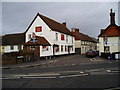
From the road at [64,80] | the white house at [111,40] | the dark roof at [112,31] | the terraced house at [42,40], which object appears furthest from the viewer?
the dark roof at [112,31]

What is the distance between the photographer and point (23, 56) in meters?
22.6

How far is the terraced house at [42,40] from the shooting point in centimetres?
2708

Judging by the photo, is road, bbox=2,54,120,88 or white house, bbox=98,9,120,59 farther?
white house, bbox=98,9,120,59

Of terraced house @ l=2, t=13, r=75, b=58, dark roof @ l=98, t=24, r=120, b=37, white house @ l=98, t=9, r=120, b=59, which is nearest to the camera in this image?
terraced house @ l=2, t=13, r=75, b=58

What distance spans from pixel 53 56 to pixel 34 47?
20.9 ft

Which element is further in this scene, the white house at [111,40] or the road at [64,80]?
the white house at [111,40]

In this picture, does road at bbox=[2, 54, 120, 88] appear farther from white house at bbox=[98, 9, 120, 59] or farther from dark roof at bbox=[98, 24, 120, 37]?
dark roof at bbox=[98, 24, 120, 37]

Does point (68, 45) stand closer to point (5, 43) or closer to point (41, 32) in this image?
point (41, 32)

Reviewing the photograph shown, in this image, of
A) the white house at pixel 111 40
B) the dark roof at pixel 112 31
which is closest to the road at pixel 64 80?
the white house at pixel 111 40

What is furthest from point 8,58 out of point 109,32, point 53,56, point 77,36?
point 77,36

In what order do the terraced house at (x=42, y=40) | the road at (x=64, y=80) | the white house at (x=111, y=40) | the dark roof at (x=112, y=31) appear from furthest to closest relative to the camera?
the dark roof at (x=112, y=31)
the white house at (x=111, y=40)
the terraced house at (x=42, y=40)
the road at (x=64, y=80)

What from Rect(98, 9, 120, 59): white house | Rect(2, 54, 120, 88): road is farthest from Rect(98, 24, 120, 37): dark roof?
Rect(2, 54, 120, 88): road

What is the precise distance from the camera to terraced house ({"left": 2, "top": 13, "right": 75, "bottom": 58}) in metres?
27.1

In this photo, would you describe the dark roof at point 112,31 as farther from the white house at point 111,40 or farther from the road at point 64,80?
the road at point 64,80
